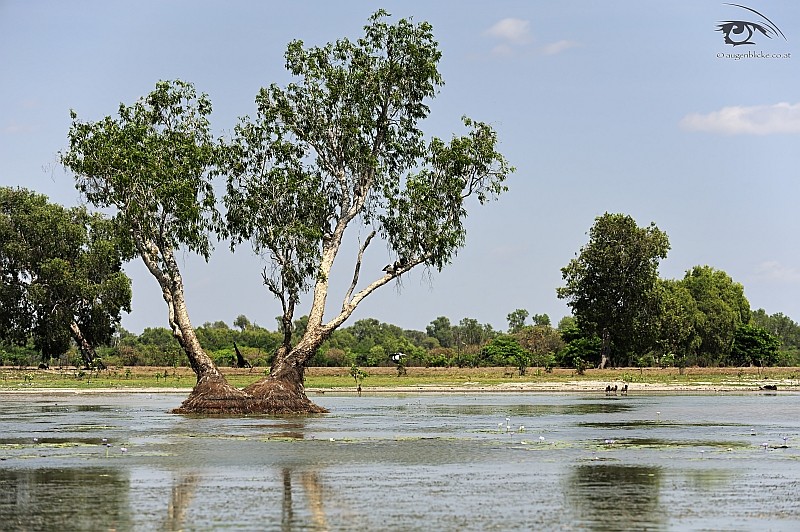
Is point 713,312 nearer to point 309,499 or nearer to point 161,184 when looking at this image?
point 161,184

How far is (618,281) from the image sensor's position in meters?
102

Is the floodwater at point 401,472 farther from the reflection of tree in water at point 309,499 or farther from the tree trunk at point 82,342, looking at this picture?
the tree trunk at point 82,342

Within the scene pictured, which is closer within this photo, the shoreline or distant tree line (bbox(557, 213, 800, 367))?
the shoreline

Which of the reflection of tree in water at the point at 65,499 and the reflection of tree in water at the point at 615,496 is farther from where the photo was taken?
the reflection of tree in water at the point at 615,496

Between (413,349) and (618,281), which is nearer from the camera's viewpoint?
(618,281)

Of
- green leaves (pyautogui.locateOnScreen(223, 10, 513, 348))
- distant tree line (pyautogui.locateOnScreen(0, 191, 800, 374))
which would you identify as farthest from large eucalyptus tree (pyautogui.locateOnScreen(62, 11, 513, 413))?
distant tree line (pyautogui.locateOnScreen(0, 191, 800, 374))

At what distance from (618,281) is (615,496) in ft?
273

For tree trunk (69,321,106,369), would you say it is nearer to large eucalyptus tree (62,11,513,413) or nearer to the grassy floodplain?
the grassy floodplain

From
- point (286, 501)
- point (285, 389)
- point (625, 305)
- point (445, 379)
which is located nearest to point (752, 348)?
point (625, 305)

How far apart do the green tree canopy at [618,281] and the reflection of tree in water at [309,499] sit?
264ft

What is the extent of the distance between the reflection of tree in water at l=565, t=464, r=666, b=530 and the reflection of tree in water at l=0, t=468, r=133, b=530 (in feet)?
23.7

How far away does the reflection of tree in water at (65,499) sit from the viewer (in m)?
17.2

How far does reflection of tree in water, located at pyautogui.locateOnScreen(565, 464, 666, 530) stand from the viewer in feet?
57.0

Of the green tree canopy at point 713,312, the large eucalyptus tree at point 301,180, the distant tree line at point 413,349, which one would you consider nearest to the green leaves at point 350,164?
the large eucalyptus tree at point 301,180
